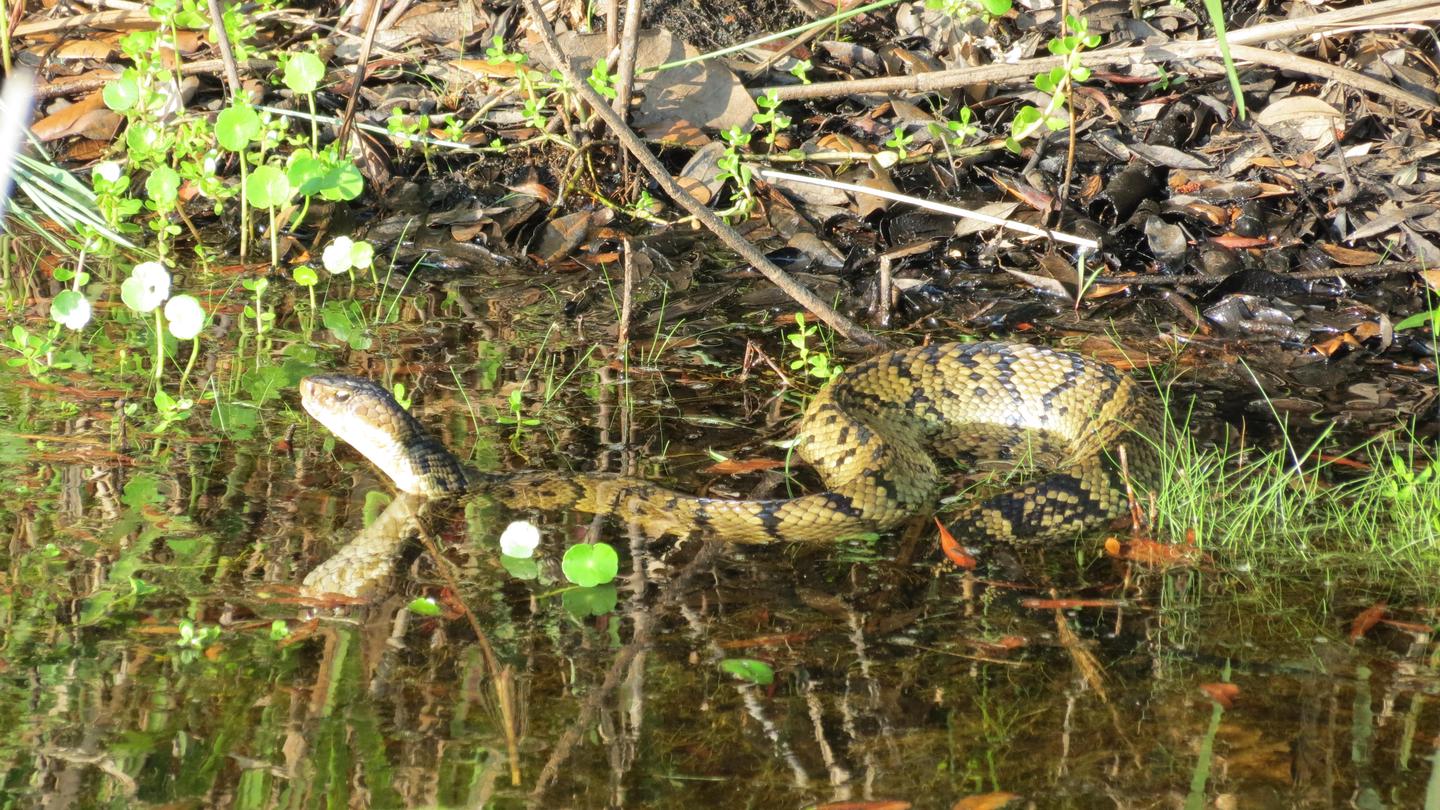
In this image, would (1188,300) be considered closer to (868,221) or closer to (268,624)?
(868,221)

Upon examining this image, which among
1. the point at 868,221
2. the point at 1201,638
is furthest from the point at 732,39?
the point at 1201,638

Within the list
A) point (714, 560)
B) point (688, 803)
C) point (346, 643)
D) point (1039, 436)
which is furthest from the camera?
point (1039, 436)

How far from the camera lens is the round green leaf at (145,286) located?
169 inches

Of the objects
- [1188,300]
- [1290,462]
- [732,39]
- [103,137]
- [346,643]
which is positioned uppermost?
[732,39]

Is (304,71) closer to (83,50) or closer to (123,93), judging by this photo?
(123,93)

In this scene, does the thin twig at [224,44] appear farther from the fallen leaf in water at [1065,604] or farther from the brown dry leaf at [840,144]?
the fallen leaf in water at [1065,604]

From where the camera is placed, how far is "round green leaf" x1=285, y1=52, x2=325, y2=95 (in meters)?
5.34

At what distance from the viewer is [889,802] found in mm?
2523

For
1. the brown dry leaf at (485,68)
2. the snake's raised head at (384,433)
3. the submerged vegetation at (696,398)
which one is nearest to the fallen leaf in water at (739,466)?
the submerged vegetation at (696,398)

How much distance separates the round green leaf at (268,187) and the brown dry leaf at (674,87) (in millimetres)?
1967

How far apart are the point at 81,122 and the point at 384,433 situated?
3.82 metres

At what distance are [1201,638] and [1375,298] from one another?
301 cm

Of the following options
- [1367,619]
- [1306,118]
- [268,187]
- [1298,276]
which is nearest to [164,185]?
[268,187]

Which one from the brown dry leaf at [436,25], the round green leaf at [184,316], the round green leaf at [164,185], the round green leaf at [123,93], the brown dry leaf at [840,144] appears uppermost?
the brown dry leaf at [436,25]
